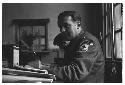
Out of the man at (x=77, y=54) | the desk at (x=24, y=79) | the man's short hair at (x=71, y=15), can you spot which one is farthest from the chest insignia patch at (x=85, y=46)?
the desk at (x=24, y=79)

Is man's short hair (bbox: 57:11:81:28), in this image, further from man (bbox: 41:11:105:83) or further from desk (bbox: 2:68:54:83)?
desk (bbox: 2:68:54:83)

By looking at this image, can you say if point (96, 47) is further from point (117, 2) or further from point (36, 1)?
point (36, 1)

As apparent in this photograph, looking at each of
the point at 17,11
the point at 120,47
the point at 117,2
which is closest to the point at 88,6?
the point at 117,2

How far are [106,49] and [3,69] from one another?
545mm

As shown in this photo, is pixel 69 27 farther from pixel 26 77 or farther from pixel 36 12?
pixel 26 77

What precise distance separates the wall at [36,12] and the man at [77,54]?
0.03 metres

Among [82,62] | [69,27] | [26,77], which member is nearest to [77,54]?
[82,62]

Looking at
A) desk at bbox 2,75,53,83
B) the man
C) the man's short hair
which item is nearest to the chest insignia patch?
the man

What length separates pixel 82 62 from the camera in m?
1.19

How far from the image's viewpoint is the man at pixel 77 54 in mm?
1190

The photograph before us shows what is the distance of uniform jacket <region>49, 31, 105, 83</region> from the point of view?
1188 mm

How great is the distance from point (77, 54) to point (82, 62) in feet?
0.16

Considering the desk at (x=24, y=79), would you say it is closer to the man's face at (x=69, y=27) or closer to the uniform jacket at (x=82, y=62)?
the uniform jacket at (x=82, y=62)

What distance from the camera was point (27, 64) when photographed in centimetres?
119
